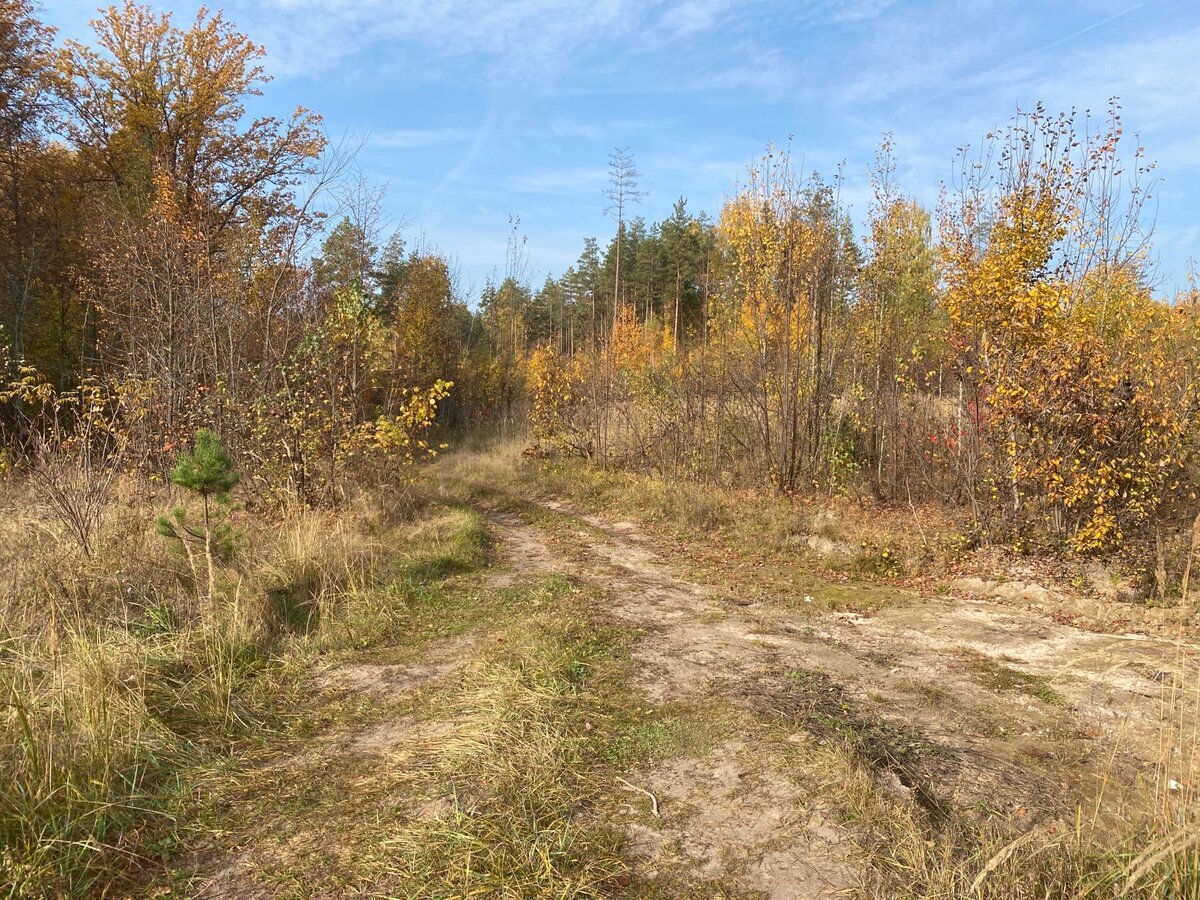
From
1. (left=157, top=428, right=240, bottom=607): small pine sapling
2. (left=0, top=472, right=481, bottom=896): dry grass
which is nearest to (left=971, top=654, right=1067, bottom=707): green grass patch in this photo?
(left=0, top=472, right=481, bottom=896): dry grass

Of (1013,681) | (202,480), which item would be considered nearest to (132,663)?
(202,480)

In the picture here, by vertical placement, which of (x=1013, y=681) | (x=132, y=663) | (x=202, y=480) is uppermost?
(x=202, y=480)

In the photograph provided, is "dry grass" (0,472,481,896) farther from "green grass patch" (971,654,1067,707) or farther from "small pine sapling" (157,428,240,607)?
"green grass patch" (971,654,1067,707)

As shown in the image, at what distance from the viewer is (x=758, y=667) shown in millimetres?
5125

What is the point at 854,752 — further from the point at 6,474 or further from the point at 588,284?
the point at 588,284

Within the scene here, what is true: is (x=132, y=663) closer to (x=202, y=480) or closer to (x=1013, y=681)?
(x=202, y=480)

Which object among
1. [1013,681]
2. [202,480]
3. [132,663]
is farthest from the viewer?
[202,480]

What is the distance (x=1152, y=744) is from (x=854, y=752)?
1.90m

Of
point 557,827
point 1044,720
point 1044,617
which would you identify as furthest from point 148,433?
point 1044,617

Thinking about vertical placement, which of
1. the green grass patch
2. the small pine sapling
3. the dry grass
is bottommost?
the green grass patch

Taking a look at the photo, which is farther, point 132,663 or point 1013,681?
point 1013,681

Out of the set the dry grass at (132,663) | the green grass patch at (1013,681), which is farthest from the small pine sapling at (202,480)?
the green grass patch at (1013,681)

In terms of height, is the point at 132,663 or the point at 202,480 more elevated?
the point at 202,480

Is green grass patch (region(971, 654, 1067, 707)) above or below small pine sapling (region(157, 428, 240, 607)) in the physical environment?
below
